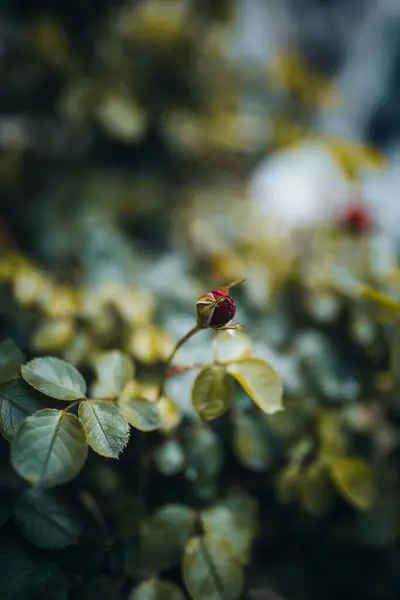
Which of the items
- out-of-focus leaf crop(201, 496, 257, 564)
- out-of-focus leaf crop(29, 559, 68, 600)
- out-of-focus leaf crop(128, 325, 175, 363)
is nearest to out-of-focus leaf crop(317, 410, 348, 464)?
out-of-focus leaf crop(201, 496, 257, 564)

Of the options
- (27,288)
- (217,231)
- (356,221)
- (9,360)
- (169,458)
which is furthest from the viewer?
(217,231)

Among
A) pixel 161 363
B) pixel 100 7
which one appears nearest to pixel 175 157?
pixel 100 7

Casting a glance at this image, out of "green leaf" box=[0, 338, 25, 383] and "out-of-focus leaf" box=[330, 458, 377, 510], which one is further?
"out-of-focus leaf" box=[330, 458, 377, 510]

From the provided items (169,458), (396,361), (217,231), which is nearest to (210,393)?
(169,458)

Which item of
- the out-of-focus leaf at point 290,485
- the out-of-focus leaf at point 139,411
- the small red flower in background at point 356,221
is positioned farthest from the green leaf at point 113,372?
the small red flower in background at point 356,221

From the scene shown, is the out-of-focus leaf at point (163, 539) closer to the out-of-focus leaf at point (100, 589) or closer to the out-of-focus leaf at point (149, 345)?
the out-of-focus leaf at point (100, 589)

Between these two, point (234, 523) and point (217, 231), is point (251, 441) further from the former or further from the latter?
→ point (217, 231)

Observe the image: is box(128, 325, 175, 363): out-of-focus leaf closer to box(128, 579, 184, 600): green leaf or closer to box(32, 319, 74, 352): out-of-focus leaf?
box(32, 319, 74, 352): out-of-focus leaf
